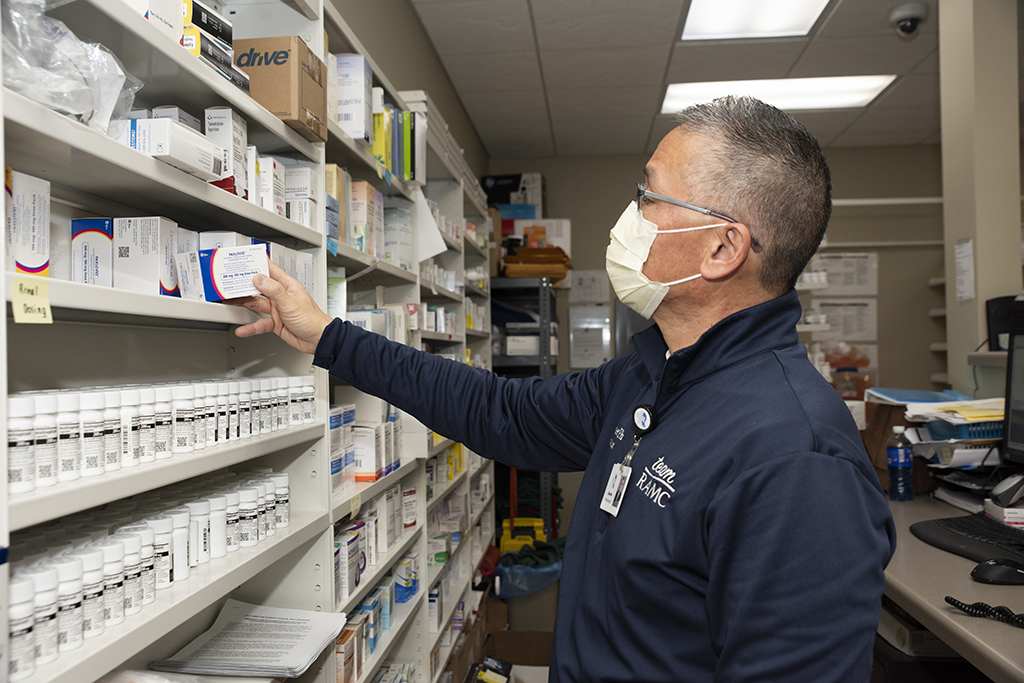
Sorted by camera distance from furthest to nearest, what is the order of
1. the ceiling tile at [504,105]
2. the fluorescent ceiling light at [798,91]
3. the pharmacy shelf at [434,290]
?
the ceiling tile at [504,105]
the fluorescent ceiling light at [798,91]
the pharmacy shelf at [434,290]

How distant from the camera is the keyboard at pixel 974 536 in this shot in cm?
177

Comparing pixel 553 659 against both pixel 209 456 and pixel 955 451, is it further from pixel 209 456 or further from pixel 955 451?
pixel 955 451

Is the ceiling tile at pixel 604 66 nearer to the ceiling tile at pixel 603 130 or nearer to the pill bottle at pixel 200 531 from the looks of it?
the ceiling tile at pixel 603 130

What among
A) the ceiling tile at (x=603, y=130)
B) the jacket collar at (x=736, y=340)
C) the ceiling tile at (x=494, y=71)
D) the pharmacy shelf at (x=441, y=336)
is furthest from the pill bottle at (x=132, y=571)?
the ceiling tile at (x=603, y=130)

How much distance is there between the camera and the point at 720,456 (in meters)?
0.98

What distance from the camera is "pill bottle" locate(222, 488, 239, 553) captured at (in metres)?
1.28

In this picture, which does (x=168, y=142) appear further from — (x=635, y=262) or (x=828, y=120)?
(x=828, y=120)

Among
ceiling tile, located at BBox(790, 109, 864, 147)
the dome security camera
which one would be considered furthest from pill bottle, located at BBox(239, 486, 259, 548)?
ceiling tile, located at BBox(790, 109, 864, 147)

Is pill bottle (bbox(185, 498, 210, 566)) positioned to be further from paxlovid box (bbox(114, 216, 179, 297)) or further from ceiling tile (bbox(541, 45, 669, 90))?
ceiling tile (bbox(541, 45, 669, 90))

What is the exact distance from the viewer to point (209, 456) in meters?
1.13

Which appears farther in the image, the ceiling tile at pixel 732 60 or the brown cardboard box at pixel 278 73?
the ceiling tile at pixel 732 60

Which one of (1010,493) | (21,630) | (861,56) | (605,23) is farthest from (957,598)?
(861,56)

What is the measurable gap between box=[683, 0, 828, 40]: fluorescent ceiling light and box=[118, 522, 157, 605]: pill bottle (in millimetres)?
3495

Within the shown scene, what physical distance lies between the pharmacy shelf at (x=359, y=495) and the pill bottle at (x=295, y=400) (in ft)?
0.92
